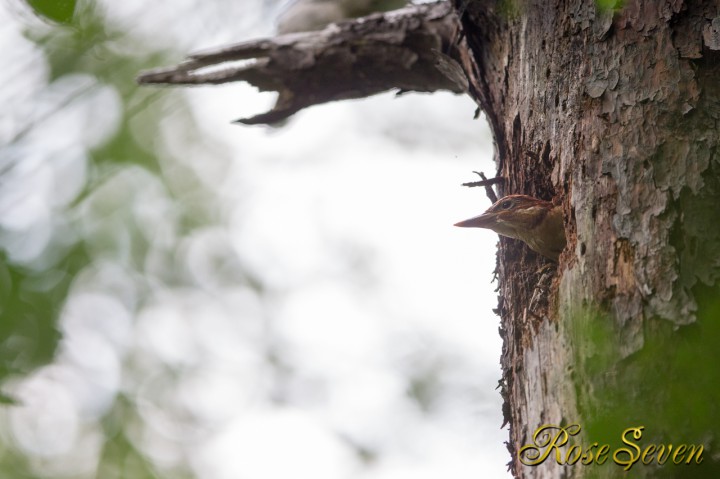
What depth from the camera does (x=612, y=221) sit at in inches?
86.4

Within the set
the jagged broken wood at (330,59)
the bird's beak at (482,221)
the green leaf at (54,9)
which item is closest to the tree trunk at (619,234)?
the bird's beak at (482,221)

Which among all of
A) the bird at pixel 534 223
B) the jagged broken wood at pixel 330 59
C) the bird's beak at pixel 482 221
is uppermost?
the jagged broken wood at pixel 330 59

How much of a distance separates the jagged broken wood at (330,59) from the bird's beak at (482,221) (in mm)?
926

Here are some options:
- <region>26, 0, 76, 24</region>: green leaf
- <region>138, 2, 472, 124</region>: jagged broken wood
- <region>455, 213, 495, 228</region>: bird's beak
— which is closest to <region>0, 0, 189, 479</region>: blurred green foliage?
<region>26, 0, 76, 24</region>: green leaf

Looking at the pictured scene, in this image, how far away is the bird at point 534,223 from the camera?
8.86ft

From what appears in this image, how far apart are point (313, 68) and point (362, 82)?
0.31 metres

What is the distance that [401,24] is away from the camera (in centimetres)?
383

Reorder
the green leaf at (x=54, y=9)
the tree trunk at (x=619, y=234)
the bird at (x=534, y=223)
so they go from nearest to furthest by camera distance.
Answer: the green leaf at (x=54, y=9) → the tree trunk at (x=619, y=234) → the bird at (x=534, y=223)

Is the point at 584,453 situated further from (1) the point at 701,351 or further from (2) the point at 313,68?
(2) the point at 313,68

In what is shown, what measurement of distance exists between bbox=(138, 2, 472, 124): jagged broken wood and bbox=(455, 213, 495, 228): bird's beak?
93 centimetres

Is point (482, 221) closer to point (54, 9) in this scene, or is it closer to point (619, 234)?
point (619, 234)

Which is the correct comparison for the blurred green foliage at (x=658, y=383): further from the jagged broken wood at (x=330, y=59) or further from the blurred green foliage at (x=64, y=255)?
the jagged broken wood at (x=330, y=59)

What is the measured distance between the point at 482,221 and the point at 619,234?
107 centimetres

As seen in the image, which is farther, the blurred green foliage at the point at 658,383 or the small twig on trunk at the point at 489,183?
the small twig on trunk at the point at 489,183
